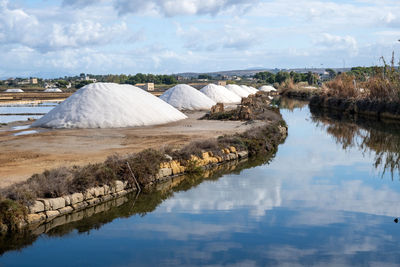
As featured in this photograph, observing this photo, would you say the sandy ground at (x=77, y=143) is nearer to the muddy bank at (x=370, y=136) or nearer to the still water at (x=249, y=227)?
the still water at (x=249, y=227)

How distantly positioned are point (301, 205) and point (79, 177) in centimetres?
366

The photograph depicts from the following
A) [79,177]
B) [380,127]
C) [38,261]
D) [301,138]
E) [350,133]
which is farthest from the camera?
[380,127]

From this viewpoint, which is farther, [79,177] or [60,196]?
[79,177]

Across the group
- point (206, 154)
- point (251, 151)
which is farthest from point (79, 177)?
point (251, 151)

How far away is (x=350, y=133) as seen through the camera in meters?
19.4

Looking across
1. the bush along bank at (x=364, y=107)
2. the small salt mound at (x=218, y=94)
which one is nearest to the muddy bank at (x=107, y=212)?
the bush along bank at (x=364, y=107)

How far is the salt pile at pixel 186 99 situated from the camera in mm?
30781

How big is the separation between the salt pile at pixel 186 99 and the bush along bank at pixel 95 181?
59.2 ft

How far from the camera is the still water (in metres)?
5.89

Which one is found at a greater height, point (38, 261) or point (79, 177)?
point (79, 177)

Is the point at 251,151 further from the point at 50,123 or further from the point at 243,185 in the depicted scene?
the point at 50,123

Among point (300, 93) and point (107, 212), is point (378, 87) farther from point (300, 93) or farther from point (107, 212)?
point (300, 93)

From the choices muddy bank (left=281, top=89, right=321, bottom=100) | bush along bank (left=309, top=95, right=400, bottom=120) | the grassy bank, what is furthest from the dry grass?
muddy bank (left=281, top=89, right=321, bottom=100)

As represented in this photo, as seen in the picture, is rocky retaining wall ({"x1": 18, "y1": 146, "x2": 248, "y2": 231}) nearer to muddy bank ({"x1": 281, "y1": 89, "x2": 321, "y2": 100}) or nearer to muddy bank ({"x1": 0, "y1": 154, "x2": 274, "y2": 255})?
muddy bank ({"x1": 0, "y1": 154, "x2": 274, "y2": 255})
